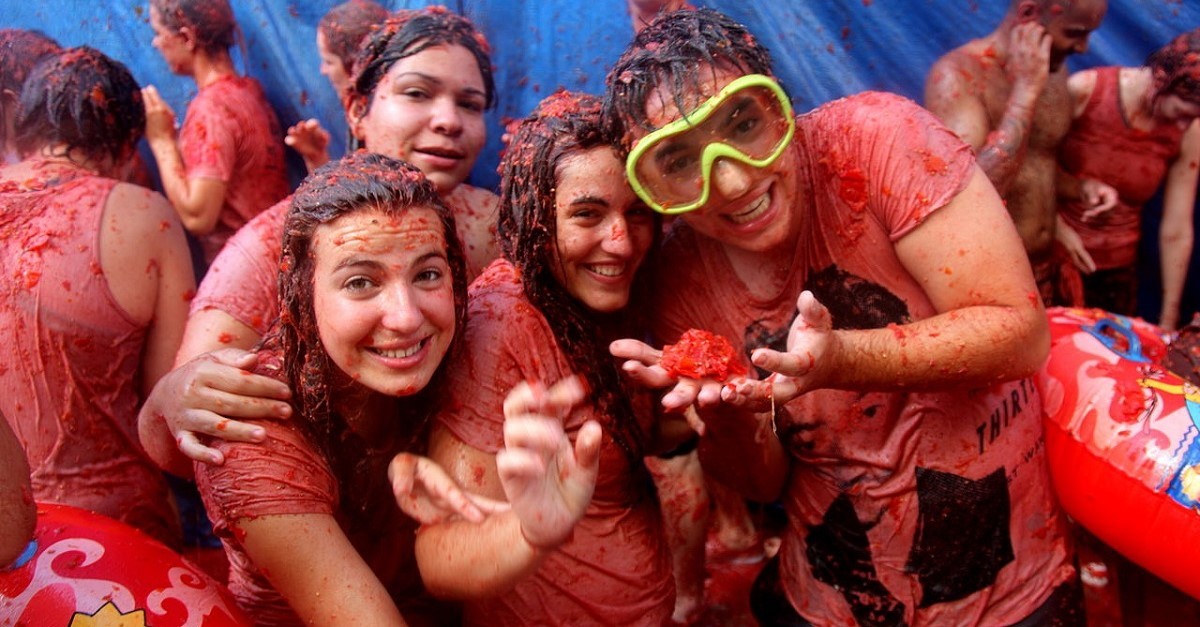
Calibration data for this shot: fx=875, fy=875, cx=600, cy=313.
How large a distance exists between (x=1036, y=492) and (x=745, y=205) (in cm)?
121

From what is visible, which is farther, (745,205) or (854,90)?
(854,90)

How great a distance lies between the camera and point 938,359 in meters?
2.25

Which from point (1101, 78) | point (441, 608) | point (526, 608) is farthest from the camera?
point (1101, 78)

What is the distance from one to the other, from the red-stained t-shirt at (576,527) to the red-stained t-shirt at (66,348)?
1.48m

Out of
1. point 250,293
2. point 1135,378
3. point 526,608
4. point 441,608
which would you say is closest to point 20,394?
point 250,293

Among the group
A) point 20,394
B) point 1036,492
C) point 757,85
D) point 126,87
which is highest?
point 126,87

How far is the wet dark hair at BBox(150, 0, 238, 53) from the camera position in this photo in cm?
408

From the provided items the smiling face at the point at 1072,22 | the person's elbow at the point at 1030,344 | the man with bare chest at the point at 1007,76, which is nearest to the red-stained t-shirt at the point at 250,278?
the person's elbow at the point at 1030,344

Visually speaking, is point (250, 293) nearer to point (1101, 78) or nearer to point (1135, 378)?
point (1135, 378)

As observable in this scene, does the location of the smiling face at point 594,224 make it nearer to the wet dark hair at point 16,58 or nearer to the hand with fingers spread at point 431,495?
the hand with fingers spread at point 431,495

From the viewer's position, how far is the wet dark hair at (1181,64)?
136 inches

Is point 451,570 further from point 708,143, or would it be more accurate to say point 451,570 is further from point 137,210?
point 137,210

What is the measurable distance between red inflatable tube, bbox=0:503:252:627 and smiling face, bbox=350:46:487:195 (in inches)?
60.1

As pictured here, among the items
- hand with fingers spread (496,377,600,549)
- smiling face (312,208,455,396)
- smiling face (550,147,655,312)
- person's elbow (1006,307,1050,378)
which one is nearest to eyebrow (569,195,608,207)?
smiling face (550,147,655,312)
